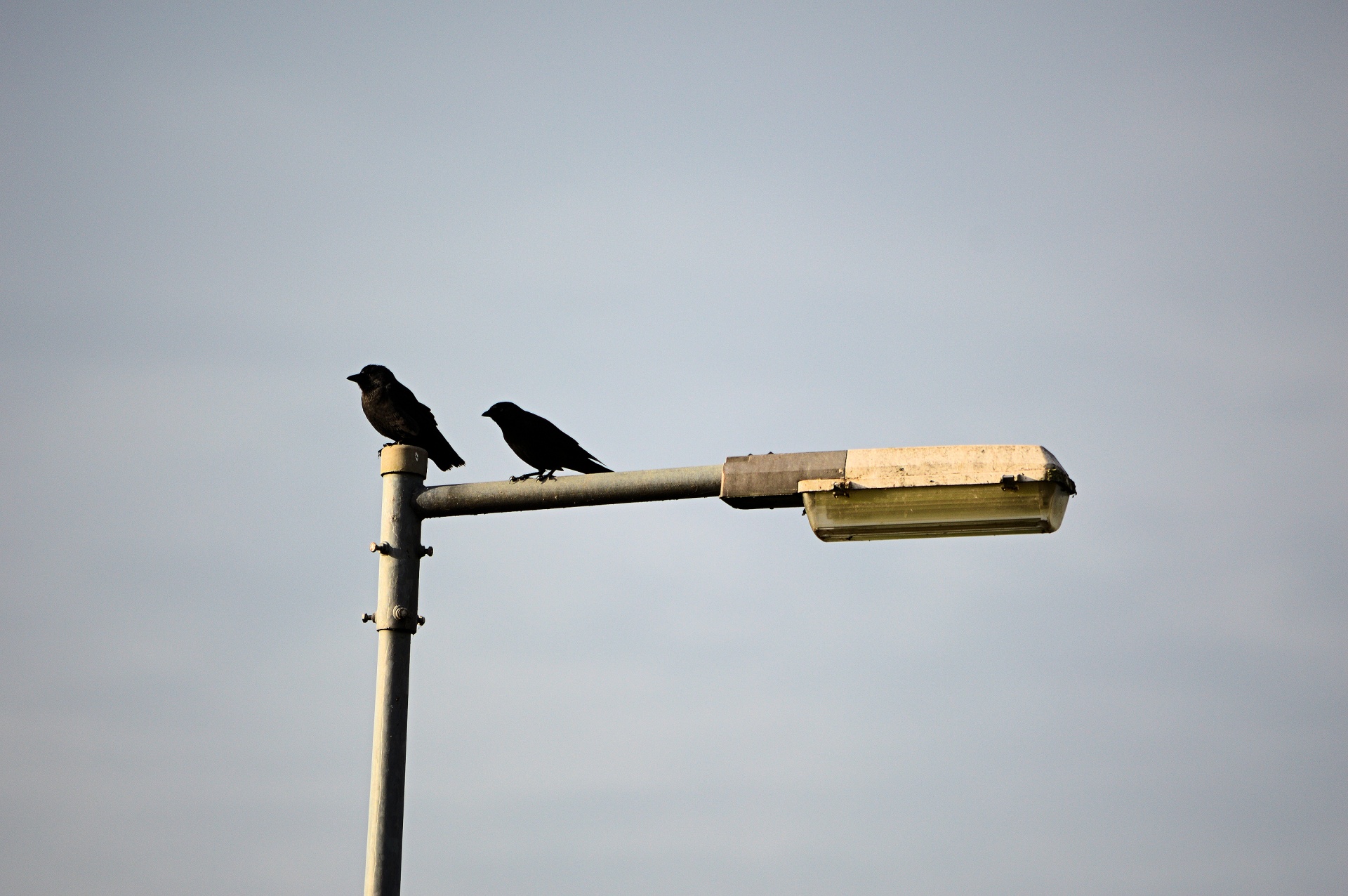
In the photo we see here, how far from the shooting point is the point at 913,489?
4.57 m

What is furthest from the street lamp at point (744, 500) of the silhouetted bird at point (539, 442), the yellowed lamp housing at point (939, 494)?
the silhouetted bird at point (539, 442)

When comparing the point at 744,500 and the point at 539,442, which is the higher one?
the point at 539,442

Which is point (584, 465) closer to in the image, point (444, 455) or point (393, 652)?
point (444, 455)

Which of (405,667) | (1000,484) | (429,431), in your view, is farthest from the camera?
(429,431)

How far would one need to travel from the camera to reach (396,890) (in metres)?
4.54

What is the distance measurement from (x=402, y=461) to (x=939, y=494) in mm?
1986

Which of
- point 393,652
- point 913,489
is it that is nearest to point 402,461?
point 393,652

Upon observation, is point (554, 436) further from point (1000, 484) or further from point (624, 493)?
point (1000, 484)

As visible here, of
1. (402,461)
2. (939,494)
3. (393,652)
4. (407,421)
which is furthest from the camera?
(407,421)

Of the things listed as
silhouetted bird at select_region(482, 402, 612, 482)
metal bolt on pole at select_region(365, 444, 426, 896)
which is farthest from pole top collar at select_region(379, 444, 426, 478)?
silhouetted bird at select_region(482, 402, 612, 482)

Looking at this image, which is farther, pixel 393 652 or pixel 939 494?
pixel 393 652

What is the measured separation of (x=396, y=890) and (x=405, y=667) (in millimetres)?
745

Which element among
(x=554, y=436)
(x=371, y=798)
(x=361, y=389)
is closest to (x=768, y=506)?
(x=371, y=798)

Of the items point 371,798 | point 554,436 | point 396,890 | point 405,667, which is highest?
point 554,436
